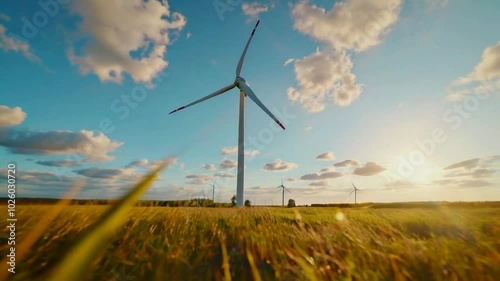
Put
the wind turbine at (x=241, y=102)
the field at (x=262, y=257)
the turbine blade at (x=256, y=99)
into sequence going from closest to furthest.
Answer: the field at (x=262, y=257)
the turbine blade at (x=256, y=99)
the wind turbine at (x=241, y=102)

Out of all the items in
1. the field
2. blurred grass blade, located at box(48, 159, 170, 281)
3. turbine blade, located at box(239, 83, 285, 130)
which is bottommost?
the field

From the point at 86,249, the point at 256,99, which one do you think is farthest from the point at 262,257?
the point at 256,99

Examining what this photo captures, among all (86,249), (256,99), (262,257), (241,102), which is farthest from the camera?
(241,102)

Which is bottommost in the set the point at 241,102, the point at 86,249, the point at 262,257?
the point at 262,257

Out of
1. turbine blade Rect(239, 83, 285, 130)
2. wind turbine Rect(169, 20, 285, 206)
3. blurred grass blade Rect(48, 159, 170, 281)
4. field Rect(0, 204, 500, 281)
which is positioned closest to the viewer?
blurred grass blade Rect(48, 159, 170, 281)

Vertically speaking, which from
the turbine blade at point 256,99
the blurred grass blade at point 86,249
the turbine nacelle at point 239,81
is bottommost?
the blurred grass blade at point 86,249

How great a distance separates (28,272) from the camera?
9.00 feet

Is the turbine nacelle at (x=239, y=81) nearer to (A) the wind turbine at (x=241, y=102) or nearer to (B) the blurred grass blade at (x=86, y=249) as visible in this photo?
(A) the wind turbine at (x=241, y=102)

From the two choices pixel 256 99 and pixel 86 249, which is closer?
pixel 86 249

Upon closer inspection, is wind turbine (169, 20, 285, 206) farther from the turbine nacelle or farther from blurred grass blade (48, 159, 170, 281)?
blurred grass blade (48, 159, 170, 281)

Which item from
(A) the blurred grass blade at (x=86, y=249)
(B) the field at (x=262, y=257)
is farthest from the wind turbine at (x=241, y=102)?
(A) the blurred grass blade at (x=86, y=249)

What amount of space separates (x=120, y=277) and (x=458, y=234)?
4.40 m

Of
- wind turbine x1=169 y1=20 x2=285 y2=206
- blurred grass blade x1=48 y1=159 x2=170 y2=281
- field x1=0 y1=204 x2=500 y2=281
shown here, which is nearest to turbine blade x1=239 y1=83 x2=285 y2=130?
wind turbine x1=169 y1=20 x2=285 y2=206

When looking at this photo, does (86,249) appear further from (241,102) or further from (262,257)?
(241,102)
